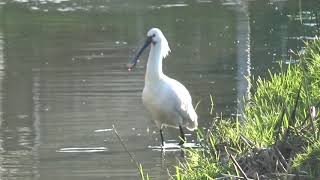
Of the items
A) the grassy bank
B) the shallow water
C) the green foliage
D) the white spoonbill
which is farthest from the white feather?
the green foliage

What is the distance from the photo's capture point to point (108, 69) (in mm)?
17828

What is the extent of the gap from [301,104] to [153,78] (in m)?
2.78

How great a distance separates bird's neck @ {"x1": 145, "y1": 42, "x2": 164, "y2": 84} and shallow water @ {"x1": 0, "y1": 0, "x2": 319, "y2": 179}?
2.42ft

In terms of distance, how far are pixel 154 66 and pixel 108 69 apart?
5343mm

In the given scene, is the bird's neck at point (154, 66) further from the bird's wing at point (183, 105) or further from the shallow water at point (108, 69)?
the shallow water at point (108, 69)

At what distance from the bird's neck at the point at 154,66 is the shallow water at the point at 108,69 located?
0.74 metres

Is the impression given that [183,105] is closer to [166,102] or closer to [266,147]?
[166,102]

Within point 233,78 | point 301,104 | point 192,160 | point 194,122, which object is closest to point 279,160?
point 192,160

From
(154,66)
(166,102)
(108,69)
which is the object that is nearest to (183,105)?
(166,102)

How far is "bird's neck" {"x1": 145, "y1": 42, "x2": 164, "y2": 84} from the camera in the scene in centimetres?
1241

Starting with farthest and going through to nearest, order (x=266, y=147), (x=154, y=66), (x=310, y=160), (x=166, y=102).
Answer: (x=154, y=66), (x=166, y=102), (x=266, y=147), (x=310, y=160)

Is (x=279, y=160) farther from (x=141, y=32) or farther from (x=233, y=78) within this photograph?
(x=141, y=32)

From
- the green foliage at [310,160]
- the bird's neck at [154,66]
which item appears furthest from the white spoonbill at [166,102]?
the green foliage at [310,160]

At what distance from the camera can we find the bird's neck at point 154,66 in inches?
489
